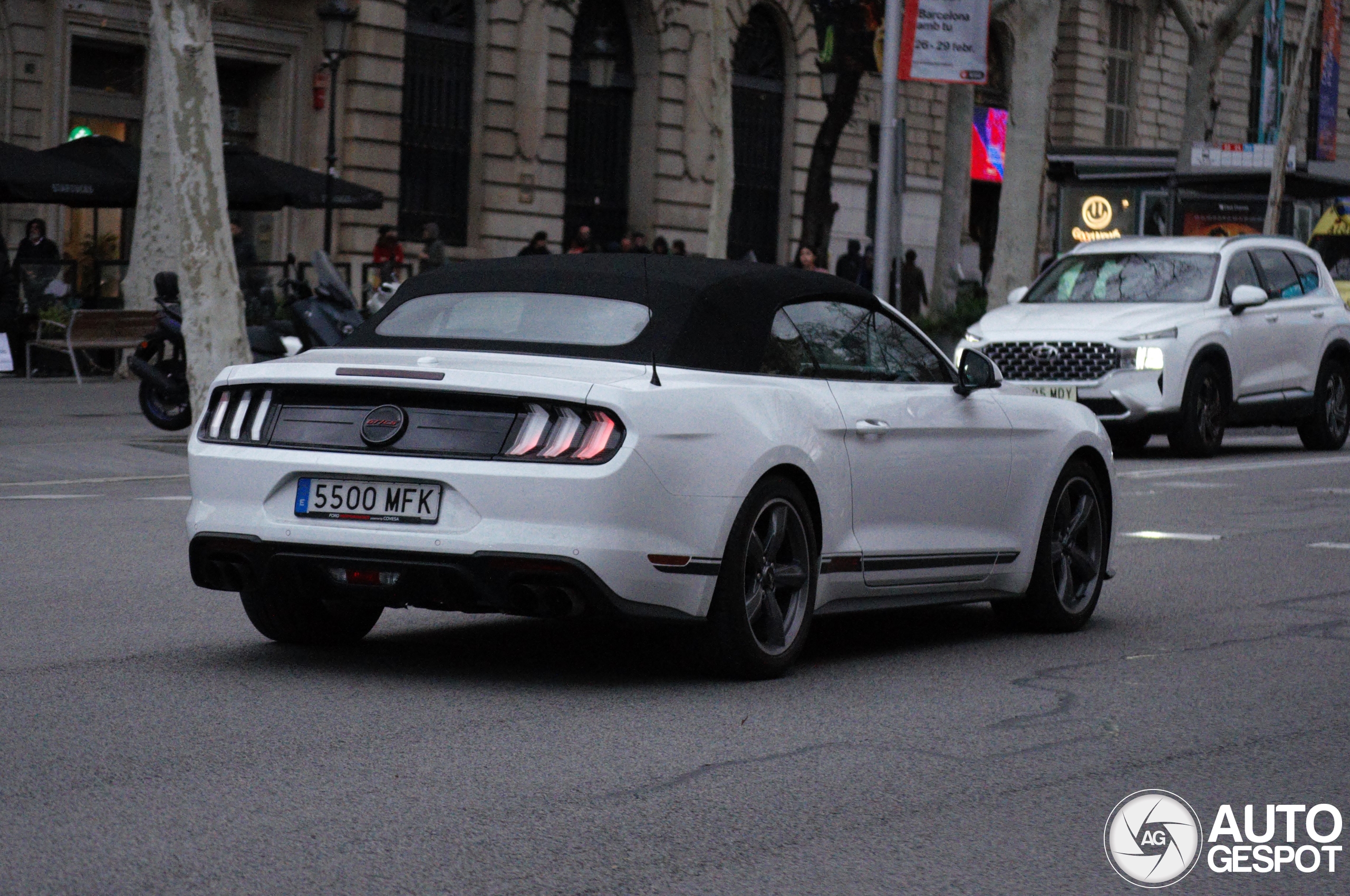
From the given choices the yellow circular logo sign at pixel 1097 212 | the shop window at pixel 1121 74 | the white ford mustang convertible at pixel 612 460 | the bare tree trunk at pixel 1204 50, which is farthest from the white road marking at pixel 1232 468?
the shop window at pixel 1121 74

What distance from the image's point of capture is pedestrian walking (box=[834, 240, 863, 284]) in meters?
34.9

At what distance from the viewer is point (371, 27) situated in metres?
33.4

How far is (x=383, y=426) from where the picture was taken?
268 inches

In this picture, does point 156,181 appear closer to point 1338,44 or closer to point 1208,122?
point 1208,122

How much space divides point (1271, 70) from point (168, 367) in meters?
39.3

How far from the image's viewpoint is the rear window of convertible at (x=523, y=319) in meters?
7.32


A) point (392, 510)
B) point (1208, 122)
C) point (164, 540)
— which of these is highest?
point (1208, 122)

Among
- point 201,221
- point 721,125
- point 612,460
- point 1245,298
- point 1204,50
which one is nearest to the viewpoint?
point 612,460

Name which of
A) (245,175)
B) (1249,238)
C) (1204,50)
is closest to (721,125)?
(245,175)

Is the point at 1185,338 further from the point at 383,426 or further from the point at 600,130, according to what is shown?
the point at 600,130

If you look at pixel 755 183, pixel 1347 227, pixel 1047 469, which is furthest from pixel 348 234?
pixel 1047 469

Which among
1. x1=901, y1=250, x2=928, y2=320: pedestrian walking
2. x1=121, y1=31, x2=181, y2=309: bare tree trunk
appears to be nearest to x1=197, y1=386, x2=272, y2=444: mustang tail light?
x1=121, y1=31, x2=181, y2=309: bare tree trunk

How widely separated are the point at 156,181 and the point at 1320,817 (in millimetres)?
22114

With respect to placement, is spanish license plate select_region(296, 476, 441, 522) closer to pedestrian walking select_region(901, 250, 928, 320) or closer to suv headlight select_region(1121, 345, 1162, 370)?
suv headlight select_region(1121, 345, 1162, 370)
